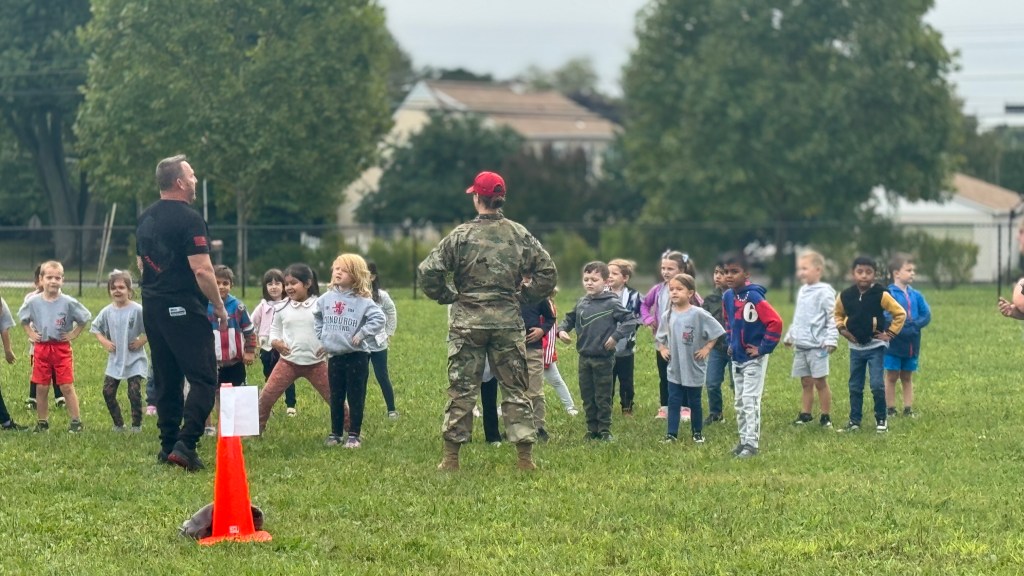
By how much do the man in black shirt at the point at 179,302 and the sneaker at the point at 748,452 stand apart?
4.22m

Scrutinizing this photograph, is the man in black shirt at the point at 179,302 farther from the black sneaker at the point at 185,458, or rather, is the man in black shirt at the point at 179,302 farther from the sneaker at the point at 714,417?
the sneaker at the point at 714,417

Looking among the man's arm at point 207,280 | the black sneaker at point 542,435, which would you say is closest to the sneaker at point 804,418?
the black sneaker at point 542,435

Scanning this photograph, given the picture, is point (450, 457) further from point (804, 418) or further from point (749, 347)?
point (804, 418)

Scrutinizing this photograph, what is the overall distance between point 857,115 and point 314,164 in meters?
21.4

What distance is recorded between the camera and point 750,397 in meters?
11.7

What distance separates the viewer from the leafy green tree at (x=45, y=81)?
168 ft

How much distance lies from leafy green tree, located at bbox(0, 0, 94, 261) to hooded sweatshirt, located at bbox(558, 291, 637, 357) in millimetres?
40017

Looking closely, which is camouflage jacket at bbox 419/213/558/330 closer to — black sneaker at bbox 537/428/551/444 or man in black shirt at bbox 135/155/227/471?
man in black shirt at bbox 135/155/227/471

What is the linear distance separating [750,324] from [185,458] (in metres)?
4.60

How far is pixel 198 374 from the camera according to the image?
427 inches

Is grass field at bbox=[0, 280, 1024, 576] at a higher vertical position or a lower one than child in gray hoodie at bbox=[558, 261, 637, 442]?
lower

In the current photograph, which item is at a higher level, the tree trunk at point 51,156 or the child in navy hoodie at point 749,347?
the tree trunk at point 51,156

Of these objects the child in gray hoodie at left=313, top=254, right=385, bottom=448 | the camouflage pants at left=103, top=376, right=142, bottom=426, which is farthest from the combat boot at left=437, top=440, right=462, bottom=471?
the camouflage pants at left=103, top=376, right=142, bottom=426

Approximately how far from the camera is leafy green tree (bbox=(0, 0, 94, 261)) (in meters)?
51.1
